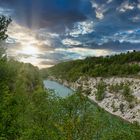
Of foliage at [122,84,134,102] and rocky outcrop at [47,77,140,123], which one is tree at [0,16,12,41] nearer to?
rocky outcrop at [47,77,140,123]

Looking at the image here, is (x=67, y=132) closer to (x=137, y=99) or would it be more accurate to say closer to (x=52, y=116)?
(x=52, y=116)

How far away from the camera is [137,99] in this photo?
5640 inches

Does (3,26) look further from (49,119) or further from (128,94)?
(128,94)

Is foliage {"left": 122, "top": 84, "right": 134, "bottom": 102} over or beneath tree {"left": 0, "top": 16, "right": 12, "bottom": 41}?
beneath

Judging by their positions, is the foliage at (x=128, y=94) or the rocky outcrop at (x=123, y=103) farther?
the foliage at (x=128, y=94)

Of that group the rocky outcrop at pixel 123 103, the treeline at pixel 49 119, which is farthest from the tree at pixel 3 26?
the rocky outcrop at pixel 123 103

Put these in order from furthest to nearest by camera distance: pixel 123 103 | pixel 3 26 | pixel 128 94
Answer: pixel 128 94
pixel 123 103
pixel 3 26

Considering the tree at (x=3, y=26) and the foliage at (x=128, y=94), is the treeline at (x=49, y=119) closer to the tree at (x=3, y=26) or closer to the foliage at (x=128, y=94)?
the tree at (x=3, y=26)

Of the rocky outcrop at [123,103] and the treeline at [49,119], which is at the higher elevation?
the treeline at [49,119]

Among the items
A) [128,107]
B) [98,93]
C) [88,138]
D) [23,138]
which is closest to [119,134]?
[88,138]

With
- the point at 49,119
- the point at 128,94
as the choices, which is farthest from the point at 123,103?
the point at 49,119

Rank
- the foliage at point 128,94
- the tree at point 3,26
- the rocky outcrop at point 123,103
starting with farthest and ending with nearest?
the foliage at point 128,94 → the rocky outcrop at point 123,103 → the tree at point 3,26

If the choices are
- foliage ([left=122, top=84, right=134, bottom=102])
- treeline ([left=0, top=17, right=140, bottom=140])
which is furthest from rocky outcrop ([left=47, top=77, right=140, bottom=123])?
treeline ([left=0, top=17, right=140, bottom=140])

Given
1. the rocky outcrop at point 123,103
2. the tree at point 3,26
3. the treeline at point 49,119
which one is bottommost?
the rocky outcrop at point 123,103
